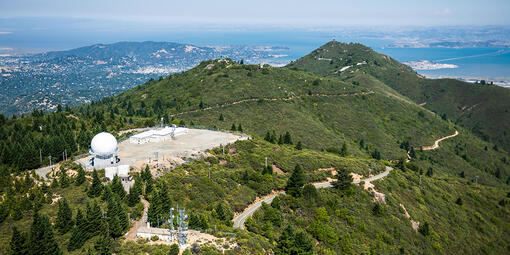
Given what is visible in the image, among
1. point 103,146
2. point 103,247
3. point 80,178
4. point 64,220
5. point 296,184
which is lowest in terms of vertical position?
point 296,184

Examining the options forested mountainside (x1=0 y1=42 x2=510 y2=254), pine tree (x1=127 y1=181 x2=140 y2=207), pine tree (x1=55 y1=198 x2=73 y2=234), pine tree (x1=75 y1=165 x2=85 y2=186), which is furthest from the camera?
pine tree (x1=75 y1=165 x2=85 y2=186)

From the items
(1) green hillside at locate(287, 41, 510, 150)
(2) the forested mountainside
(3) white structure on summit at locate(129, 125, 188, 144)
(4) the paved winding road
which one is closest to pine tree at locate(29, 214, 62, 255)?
(2) the forested mountainside

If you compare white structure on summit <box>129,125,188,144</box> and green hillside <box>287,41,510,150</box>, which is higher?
white structure on summit <box>129,125,188,144</box>

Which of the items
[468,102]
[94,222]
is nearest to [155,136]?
[94,222]

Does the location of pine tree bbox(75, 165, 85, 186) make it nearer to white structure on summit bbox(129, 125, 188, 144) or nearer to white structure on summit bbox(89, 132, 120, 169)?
white structure on summit bbox(89, 132, 120, 169)

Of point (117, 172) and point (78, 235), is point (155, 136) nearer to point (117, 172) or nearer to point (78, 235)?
point (117, 172)

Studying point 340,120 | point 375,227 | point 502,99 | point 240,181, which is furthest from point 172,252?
point 502,99

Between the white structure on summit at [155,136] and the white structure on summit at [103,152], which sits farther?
the white structure on summit at [155,136]

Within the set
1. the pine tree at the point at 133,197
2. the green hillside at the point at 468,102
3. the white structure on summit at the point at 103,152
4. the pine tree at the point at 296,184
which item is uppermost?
the white structure on summit at the point at 103,152

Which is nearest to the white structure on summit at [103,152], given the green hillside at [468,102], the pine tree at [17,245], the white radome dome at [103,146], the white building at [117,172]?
the white radome dome at [103,146]

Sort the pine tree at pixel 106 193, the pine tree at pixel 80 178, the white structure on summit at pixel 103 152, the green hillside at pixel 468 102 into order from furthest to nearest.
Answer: the green hillside at pixel 468 102, the white structure on summit at pixel 103 152, the pine tree at pixel 80 178, the pine tree at pixel 106 193

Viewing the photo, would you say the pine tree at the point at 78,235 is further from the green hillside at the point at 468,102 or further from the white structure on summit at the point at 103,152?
the green hillside at the point at 468,102

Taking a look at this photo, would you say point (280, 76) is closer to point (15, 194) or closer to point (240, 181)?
point (240, 181)
